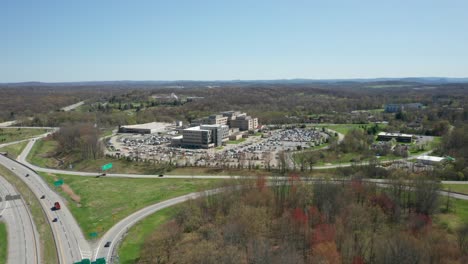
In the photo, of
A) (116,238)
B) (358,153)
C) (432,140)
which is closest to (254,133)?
(358,153)

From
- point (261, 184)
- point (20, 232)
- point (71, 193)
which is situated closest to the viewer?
point (20, 232)

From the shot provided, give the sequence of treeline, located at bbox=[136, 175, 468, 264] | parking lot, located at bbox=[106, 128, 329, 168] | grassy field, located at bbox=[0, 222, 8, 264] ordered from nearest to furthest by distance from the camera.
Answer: treeline, located at bbox=[136, 175, 468, 264], grassy field, located at bbox=[0, 222, 8, 264], parking lot, located at bbox=[106, 128, 329, 168]

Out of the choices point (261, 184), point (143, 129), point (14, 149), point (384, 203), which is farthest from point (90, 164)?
point (384, 203)

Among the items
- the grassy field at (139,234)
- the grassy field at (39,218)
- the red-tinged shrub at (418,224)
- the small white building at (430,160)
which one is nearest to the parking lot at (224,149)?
the grassy field at (39,218)

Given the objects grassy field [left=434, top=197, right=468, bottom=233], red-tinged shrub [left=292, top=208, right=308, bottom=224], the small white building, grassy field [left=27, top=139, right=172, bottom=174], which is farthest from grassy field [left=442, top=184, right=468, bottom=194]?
grassy field [left=27, top=139, right=172, bottom=174]

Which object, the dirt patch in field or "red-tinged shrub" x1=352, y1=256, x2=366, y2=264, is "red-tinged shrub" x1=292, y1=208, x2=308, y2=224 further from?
the dirt patch in field

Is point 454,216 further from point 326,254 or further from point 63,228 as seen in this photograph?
point 63,228
